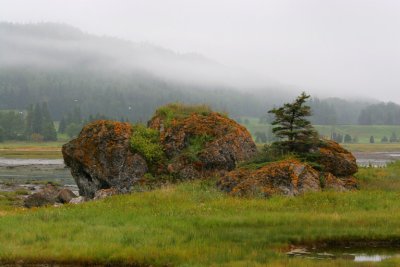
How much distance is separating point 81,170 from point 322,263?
23.4 m

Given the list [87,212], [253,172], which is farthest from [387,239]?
[87,212]

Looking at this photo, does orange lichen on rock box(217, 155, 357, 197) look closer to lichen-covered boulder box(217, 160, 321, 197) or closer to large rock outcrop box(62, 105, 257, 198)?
lichen-covered boulder box(217, 160, 321, 197)

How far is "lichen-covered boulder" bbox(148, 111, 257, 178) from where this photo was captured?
31.8m

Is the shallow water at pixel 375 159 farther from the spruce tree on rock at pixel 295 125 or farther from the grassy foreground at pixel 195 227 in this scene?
the grassy foreground at pixel 195 227

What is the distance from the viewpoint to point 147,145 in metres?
32.8

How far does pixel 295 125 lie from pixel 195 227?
1272cm

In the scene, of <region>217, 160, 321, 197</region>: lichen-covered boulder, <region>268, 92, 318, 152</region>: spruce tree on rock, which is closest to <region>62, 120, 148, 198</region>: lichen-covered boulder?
<region>217, 160, 321, 197</region>: lichen-covered boulder

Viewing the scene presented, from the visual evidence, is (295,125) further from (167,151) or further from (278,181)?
(167,151)

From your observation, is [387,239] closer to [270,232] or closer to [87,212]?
[270,232]

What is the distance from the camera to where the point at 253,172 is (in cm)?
2722

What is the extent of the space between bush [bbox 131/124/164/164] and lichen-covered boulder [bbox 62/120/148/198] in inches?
15.2

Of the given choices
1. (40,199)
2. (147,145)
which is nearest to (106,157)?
(147,145)

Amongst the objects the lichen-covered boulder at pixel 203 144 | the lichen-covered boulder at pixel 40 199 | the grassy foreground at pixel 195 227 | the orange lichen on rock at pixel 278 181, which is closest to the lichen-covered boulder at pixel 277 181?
the orange lichen on rock at pixel 278 181

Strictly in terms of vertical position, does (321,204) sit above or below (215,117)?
below
